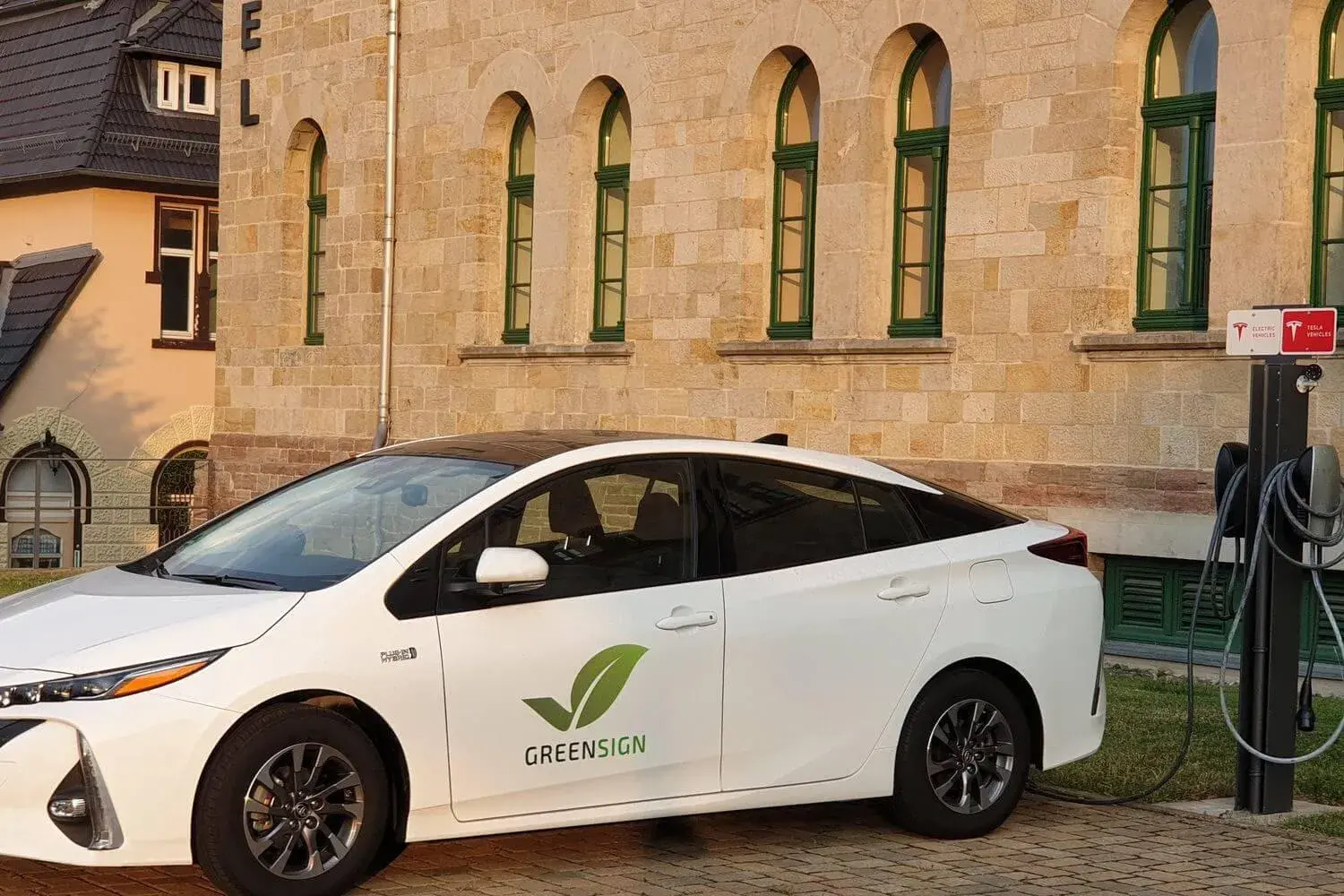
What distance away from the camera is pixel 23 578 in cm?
→ 2158

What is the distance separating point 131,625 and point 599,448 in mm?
1901

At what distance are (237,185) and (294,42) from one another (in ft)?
6.84

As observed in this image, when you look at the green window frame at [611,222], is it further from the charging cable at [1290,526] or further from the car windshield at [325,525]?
the car windshield at [325,525]

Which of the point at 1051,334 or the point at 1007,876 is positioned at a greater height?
the point at 1051,334

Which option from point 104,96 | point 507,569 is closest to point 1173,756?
point 507,569

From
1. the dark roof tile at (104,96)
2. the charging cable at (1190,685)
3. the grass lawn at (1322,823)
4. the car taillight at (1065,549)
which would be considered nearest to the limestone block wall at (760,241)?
the charging cable at (1190,685)

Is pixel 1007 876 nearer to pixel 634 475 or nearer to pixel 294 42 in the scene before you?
pixel 634 475

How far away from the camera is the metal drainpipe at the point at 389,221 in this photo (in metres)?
22.1

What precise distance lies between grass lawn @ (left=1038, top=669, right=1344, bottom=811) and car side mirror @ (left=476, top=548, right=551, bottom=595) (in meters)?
3.37

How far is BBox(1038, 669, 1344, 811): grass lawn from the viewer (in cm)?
916

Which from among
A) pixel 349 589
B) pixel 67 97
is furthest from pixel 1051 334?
pixel 67 97

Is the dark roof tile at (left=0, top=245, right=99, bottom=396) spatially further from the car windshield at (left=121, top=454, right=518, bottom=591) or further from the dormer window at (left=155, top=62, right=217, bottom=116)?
the car windshield at (left=121, top=454, right=518, bottom=591)

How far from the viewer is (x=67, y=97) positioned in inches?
1396

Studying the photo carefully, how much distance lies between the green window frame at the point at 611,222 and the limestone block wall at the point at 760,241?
134mm
